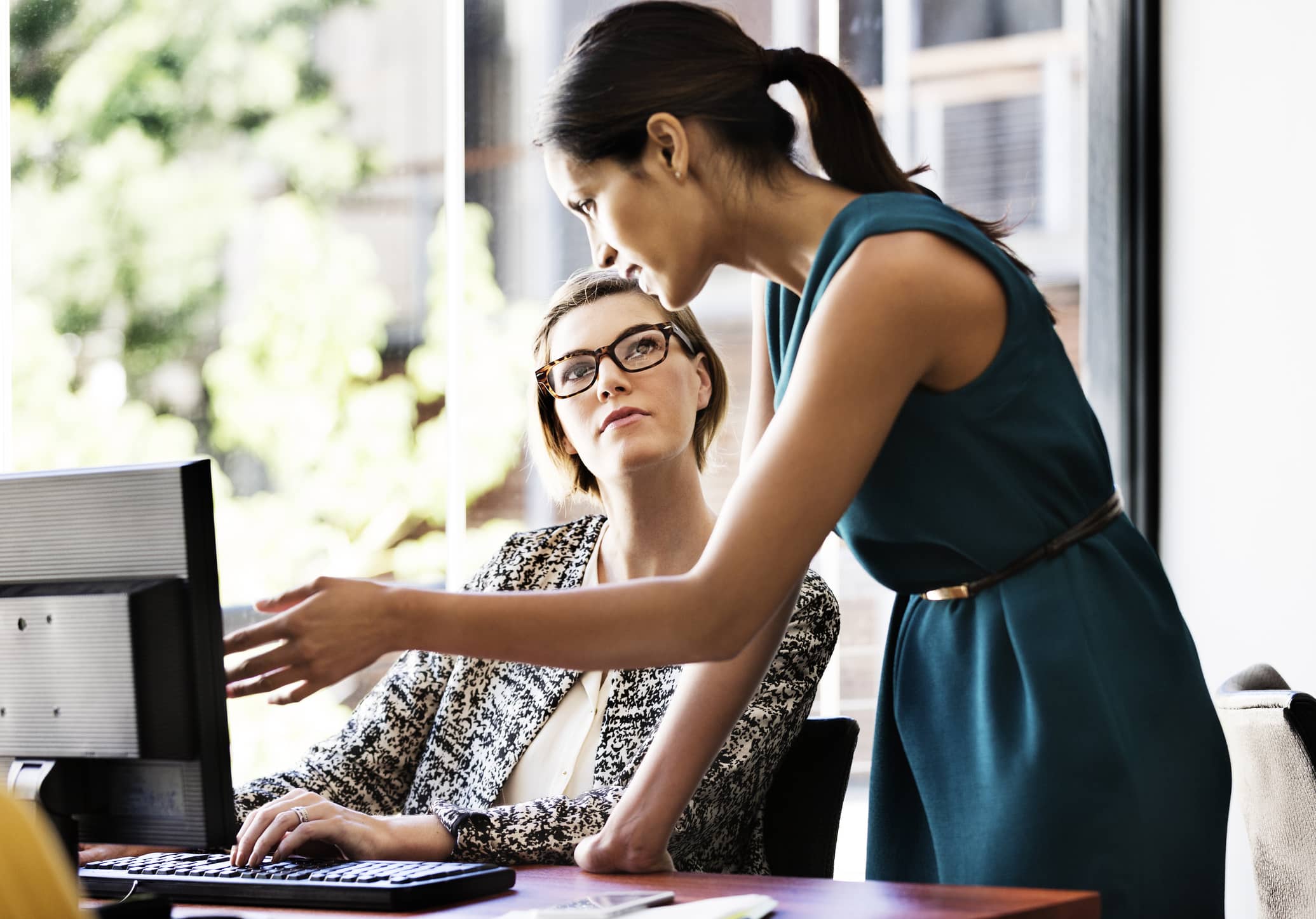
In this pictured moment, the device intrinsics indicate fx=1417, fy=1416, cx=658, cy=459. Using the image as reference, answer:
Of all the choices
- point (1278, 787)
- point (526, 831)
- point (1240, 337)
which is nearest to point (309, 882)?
point (526, 831)

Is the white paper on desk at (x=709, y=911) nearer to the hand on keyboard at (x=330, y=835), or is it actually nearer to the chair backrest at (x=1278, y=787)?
the hand on keyboard at (x=330, y=835)

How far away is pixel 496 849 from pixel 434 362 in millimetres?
1809

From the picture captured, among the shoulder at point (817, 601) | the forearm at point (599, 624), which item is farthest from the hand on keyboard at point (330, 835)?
the shoulder at point (817, 601)

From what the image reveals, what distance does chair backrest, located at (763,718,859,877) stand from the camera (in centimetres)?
173

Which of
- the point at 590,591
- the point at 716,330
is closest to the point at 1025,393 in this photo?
the point at 590,591

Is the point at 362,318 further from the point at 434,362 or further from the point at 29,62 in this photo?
the point at 29,62

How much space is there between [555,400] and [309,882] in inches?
37.5

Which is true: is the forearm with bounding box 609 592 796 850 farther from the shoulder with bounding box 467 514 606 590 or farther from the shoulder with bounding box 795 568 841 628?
the shoulder with bounding box 467 514 606 590

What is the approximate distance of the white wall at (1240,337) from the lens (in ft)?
8.57

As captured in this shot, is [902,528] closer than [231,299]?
Yes

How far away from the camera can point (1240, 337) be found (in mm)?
2877

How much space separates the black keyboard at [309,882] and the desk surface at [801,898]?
1 cm

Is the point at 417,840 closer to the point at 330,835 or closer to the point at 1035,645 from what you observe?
the point at 330,835

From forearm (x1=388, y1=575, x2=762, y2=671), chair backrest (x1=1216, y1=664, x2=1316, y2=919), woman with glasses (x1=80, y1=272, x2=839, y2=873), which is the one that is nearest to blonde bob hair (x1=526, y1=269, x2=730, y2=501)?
woman with glasses (x1=80, y1=272, x2=839, y2=873)
